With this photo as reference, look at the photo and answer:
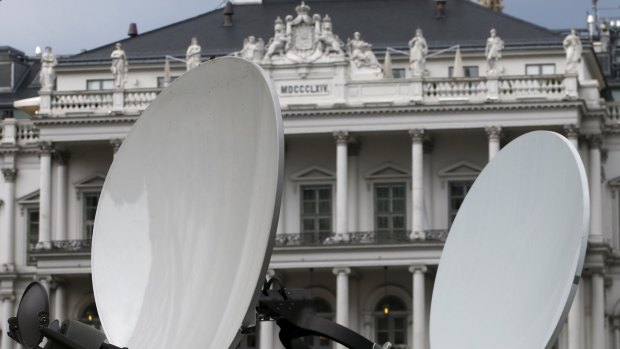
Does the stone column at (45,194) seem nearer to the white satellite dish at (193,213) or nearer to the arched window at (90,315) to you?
the arched window at (90,315)

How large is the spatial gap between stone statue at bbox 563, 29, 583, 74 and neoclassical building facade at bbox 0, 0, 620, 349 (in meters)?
0.06

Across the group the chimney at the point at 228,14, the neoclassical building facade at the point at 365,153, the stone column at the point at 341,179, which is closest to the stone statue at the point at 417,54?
the neoclassical building facade at the point at 365,153

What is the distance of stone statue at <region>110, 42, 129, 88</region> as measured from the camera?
7662 cm

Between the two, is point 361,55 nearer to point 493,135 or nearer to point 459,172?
point 459,172

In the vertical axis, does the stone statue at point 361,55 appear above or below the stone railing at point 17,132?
above

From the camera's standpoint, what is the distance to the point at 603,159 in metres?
77.1

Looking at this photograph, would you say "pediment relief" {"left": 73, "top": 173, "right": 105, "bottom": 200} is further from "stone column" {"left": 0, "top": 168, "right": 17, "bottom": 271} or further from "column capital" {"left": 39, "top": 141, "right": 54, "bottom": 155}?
"stone column" {"left": 0, "top": 168, "right": 17, "bottom": 271}

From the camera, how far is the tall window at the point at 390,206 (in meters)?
75.7

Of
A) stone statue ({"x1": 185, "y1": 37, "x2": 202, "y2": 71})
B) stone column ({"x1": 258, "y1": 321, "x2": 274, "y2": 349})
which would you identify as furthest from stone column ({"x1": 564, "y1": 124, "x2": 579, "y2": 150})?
stone statue ({"x1": 185, "y1": 37, "x2": 202, "y2": 71})

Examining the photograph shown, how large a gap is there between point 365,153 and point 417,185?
129 inches

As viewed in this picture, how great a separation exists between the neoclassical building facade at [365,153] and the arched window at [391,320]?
0.05 m

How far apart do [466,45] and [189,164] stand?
49437 mm

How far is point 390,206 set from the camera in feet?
249

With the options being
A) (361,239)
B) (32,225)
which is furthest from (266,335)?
(32,225)
